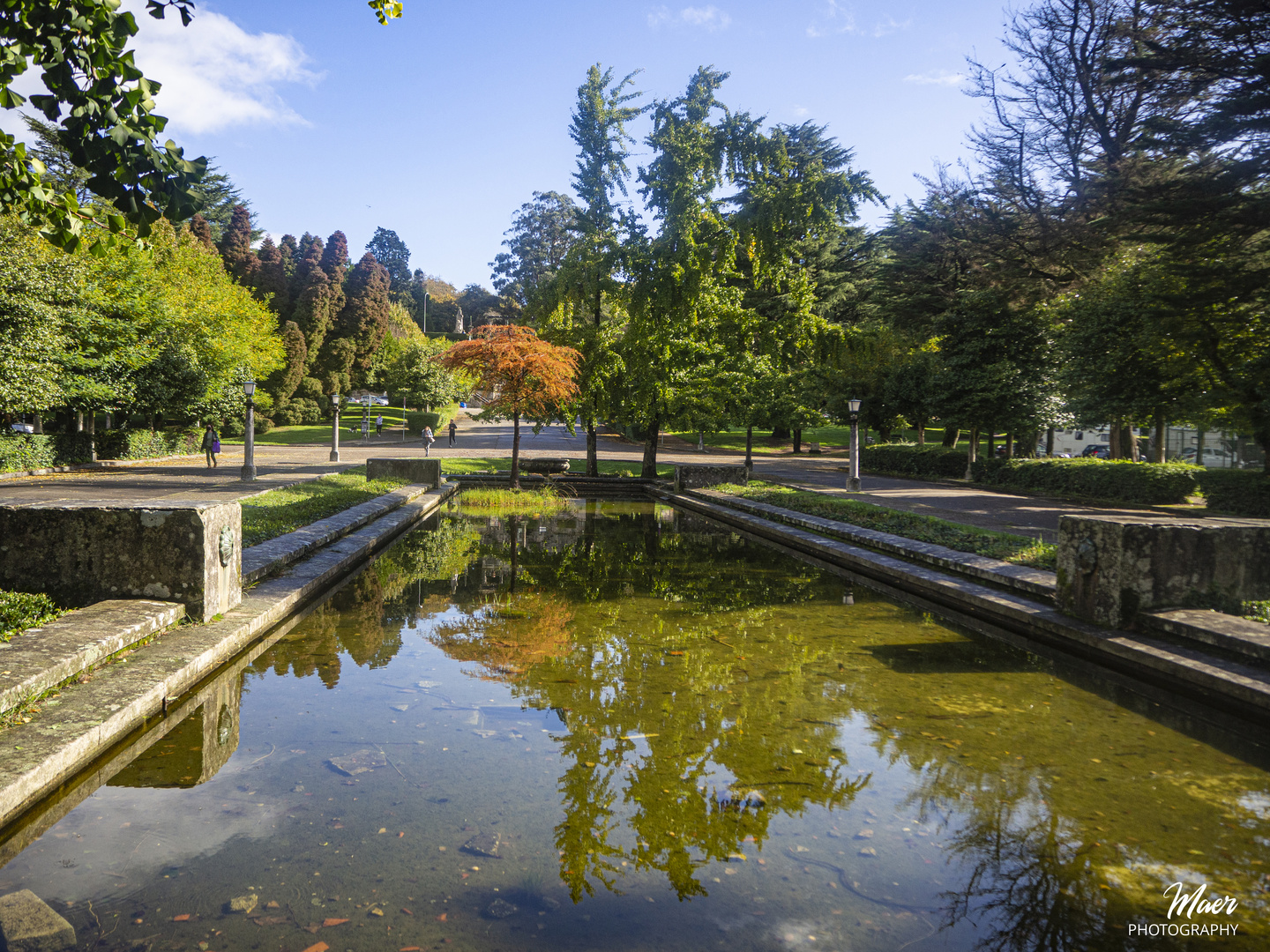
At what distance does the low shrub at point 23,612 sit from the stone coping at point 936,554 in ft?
24.9

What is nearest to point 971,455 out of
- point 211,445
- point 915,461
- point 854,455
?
point 915,461

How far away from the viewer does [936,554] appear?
345 inches

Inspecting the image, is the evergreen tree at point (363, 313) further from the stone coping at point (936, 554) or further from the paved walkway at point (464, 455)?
the stone coping at point (936, 554)

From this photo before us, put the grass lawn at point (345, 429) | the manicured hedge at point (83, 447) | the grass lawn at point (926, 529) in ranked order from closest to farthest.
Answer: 1. the grass lawn at point (926, 529)
2. the manicured hedge at point (83, 447)
3. the grass lawn at point (345, 429)

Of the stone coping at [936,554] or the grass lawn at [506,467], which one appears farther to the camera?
the grass lawn at [506,467]

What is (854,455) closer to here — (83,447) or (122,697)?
(122,697)

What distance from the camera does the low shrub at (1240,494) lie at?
16.4 m

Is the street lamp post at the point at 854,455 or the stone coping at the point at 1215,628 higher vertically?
the street lamp post at the point at 854,455

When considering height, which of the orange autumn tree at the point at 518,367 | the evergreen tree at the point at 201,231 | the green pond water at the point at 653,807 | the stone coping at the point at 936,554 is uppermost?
the evergreen tree at the point at 201,231

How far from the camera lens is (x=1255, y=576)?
19.6 ft

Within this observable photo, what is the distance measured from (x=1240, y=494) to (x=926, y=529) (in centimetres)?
1112

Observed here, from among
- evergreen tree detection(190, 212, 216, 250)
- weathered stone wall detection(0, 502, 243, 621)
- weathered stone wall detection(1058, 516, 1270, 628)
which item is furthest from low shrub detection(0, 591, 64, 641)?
evergreen tree detection(190, 212, 216, 250)

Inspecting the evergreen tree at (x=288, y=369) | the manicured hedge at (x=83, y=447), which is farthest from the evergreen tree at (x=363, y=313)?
the manicured hedge at (x=83, y=447)

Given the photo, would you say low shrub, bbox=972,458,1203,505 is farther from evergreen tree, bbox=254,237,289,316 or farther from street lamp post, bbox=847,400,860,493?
evergreen tree, bbox=254,237,289,316
